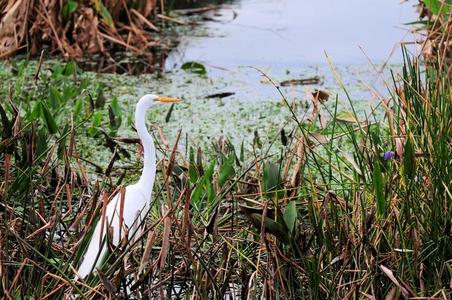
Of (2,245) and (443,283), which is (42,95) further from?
(443,283)

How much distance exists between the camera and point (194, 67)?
20.4 ft

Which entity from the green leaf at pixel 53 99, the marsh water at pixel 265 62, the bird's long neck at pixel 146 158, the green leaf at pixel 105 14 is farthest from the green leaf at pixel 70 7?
the bird's long neck at pixel 146 158

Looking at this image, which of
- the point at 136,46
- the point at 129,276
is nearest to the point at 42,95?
the point at 136,46

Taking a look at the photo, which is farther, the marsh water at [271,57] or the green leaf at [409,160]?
the marsh water at [271,57]

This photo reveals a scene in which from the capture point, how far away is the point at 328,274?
9.04 feet

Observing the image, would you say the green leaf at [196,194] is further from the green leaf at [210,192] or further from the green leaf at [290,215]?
the green leaf at [290,215]

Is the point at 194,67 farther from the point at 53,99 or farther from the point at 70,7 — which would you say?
the point at 53,99

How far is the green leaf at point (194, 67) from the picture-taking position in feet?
20.3

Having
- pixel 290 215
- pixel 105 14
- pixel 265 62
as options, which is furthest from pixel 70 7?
pixel 290 215

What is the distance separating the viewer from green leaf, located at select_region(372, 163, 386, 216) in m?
2.51

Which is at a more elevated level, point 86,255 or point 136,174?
point 86,255

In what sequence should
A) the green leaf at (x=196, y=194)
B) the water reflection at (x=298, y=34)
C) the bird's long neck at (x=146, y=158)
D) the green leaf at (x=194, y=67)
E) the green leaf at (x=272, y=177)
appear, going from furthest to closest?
the water reflection at (x=298, y=34)
the green leaf at (x=194, y=67)
the green leaf at (x=196, y=194)
the bird's long neck at (x=146, y=158)
the green leaf at (x=272, y=177)

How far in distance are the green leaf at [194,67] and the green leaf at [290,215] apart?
12.0ft

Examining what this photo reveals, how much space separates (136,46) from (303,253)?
4172mm
